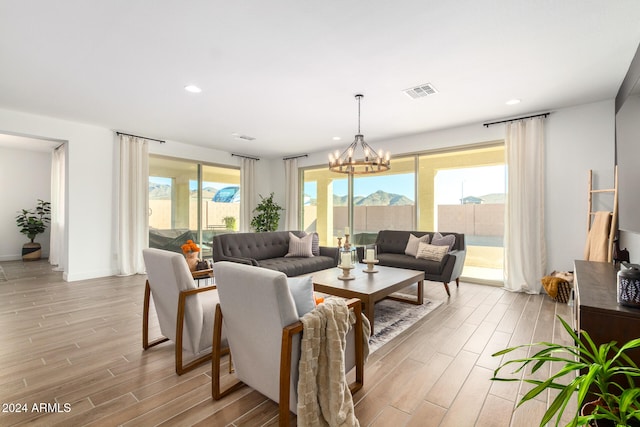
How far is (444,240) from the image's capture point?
4.64 m

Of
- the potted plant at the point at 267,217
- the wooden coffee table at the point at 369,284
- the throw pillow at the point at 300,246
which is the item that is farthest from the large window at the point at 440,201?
the wooden coffee table at the point at 369,284

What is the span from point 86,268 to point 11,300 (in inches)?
50.3

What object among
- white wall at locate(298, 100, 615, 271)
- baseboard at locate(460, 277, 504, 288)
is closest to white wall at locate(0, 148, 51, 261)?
baseboard at locate(460, 277, 504, 288)

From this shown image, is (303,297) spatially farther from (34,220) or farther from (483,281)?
(34,220)

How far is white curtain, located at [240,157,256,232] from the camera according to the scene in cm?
741

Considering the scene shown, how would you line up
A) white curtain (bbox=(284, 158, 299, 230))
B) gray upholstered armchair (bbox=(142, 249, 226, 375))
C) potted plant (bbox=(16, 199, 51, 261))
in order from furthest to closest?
white curtain (bbox=(284, 158, 299, 230)) → potted plant (bbox=(16, 199, 51, 261)) → gray upholstered armchair (bbox=(142, 249, 226, 375))

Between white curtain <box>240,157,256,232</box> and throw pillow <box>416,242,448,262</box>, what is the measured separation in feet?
14.3

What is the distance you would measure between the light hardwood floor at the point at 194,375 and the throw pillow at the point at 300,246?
2.29m

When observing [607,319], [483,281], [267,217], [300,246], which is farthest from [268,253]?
[607,319]

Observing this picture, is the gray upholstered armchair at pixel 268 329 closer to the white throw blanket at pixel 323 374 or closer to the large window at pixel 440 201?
the white throw blanket at pixel 323 374

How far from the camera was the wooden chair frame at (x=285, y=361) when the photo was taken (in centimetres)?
149

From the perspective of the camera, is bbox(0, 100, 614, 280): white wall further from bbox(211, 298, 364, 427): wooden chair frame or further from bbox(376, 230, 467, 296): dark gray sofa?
bbox(211, 298, 364, 427): wooden chair frame

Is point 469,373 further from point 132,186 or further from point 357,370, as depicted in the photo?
point 132,186

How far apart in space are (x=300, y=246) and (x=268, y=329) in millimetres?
3561
